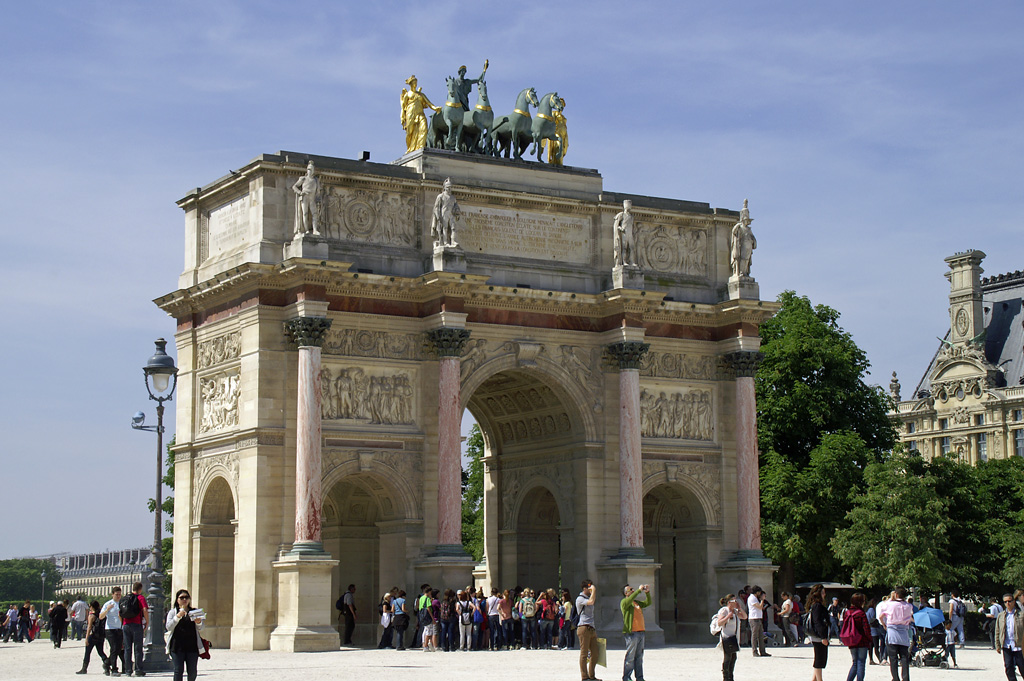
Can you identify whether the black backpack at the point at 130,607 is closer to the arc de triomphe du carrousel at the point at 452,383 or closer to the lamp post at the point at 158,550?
the lamp post at the point at 158,550

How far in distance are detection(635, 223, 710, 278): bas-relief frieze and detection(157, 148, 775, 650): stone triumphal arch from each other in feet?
0.19

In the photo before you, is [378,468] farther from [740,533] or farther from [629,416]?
[740,533]

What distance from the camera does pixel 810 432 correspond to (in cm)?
5838

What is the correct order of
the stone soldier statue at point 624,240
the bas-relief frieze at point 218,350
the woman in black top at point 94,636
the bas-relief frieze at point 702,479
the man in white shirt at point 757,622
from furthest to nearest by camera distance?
1. the bas-relief frieze at point 702,479
2. the stone soldier statue at point 624,240
3. the bas-relief frieze at point 218,350
4. the man in white shirt at point 757,622
5. the woman in black top at point 94,636

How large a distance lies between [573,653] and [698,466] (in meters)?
9.97

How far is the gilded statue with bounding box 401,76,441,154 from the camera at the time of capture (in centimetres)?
4594

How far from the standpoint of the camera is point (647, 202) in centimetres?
4803

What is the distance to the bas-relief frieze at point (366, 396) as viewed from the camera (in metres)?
42.4

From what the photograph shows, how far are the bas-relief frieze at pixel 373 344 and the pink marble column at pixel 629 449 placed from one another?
5.84 meters

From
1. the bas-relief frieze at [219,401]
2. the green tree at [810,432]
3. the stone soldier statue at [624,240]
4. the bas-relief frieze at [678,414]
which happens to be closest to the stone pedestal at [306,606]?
the bas-relief frieze at [219,401]

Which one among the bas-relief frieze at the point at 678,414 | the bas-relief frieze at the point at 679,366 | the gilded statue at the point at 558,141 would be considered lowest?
the bas-relief frieze at the point at 678,414

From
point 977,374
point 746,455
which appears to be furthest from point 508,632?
point 977,374

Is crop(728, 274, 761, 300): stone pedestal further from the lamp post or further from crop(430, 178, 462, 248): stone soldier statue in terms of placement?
the lamp post

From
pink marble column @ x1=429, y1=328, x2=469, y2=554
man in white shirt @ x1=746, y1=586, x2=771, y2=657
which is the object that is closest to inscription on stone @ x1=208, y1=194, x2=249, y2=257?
pink marble column @ x1=429, y1=328, x2=469, y2=554
